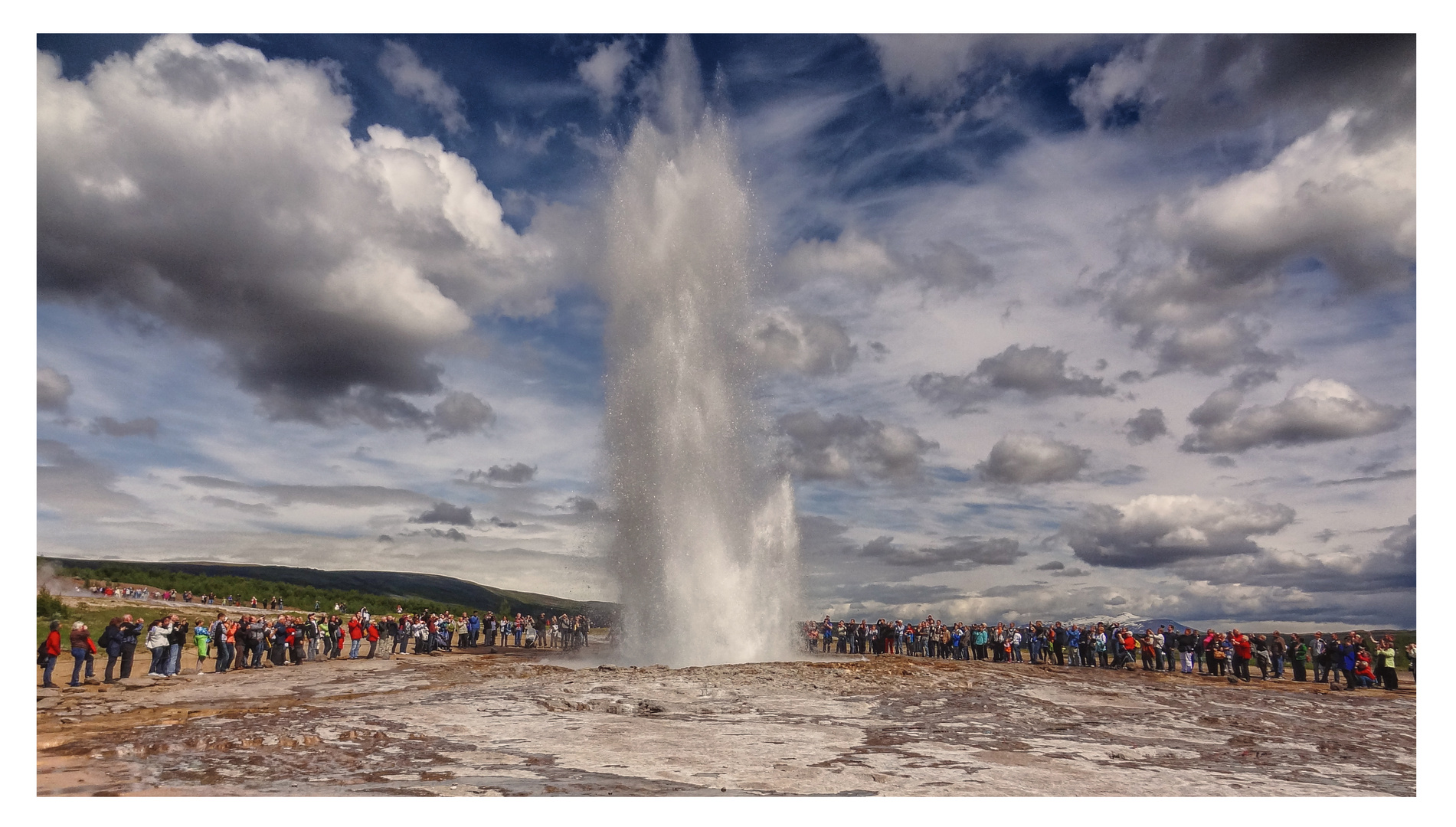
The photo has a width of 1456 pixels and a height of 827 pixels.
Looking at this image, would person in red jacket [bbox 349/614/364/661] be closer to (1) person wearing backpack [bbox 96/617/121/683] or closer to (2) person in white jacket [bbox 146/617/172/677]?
(2) person in white jacket [bbox 146/617/172/677]

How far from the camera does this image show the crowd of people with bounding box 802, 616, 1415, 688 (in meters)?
25.2

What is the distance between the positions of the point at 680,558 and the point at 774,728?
11.1 meters

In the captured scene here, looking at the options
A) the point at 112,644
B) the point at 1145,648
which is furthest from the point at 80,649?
the point at 1145,648

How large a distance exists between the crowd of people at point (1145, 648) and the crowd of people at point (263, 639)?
14.4m

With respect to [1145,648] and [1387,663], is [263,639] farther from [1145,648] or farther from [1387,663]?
[1387,663]

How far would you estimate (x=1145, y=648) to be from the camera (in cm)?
3011

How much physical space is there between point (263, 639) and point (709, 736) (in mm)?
19099

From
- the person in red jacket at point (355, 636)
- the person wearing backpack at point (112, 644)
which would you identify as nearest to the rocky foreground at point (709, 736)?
the person wearing backpack at point (112, 644)

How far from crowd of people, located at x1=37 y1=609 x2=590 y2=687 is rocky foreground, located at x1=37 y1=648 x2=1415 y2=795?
42.6 inches

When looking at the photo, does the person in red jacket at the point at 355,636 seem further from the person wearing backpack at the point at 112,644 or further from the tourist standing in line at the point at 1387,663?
the tourist standing in line at the point at 1387,663

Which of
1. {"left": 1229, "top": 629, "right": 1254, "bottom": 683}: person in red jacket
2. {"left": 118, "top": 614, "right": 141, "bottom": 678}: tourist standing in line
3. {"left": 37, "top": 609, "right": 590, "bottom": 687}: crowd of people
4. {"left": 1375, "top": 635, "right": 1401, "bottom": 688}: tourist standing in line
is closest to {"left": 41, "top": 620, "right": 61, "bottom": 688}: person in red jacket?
{"left": 37, "top": 609, "right": 590, "bottom": 687}: crowd of people

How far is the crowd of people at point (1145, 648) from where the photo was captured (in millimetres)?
25156

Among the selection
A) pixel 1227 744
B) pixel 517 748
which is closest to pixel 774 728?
pixel 517 748

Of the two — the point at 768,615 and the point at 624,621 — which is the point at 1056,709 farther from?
the point at 624,621
